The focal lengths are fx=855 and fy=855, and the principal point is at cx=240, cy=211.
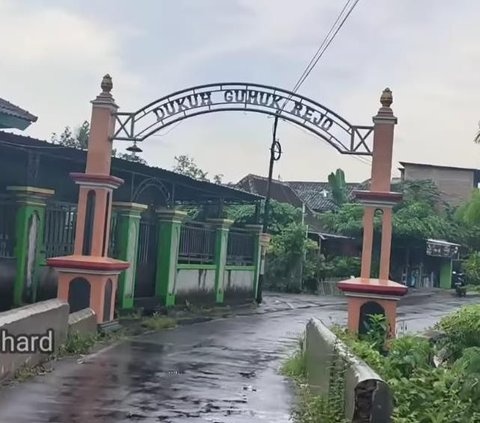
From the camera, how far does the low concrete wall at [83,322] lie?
12.5 metres

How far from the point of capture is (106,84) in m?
15.4

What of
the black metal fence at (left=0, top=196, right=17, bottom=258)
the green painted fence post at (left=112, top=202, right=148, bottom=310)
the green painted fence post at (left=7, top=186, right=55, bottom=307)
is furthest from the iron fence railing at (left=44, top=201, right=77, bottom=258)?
the green painted fence post at (left=112, top=202, right=148, bottom=310)

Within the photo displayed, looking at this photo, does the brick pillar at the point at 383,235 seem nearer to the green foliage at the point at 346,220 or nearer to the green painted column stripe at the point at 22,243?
the green painted column stripe at the point at 22,243

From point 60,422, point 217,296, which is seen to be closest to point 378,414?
point 60,422

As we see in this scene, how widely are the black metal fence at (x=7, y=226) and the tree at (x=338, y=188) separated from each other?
34449 millimetres

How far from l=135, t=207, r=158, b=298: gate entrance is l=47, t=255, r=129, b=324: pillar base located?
183 inches

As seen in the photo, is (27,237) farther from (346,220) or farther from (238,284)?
(346,220)

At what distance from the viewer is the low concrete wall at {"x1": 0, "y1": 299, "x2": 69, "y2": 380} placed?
8.84 metres

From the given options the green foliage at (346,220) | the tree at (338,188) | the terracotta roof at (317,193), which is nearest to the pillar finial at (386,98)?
the green foliage at (346,220)

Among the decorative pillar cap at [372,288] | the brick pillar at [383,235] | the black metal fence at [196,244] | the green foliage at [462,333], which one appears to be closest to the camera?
the green foliage at [462,333]

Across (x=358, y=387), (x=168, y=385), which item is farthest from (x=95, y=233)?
(x=358, y=387)

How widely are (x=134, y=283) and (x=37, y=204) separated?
14.1ft

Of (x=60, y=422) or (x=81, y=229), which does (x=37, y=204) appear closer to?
(x=81, y=229)

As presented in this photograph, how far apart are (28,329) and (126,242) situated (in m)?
8.26
